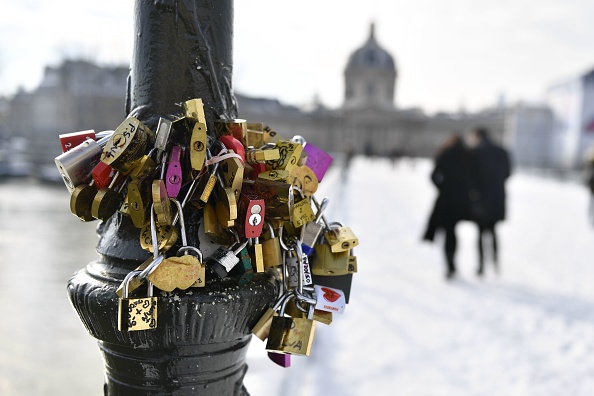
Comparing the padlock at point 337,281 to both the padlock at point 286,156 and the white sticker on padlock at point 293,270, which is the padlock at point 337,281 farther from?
the padlock at point 286,156

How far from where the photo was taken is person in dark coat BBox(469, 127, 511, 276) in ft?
20.3

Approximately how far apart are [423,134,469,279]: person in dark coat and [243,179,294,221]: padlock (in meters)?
5.24

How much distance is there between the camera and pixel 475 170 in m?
6.32

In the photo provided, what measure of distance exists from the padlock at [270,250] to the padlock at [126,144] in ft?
1.06

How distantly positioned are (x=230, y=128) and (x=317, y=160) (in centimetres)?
32

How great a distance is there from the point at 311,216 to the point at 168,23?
0.54 meters

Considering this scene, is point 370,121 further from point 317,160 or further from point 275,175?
point 275,175

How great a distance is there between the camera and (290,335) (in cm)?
129

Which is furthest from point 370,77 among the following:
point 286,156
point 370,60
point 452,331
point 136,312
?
point 136,312

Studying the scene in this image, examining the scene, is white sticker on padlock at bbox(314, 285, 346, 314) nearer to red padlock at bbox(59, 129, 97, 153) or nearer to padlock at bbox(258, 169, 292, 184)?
padlock at bbox(258, 169, 292, 184)

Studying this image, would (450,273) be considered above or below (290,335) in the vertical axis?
below

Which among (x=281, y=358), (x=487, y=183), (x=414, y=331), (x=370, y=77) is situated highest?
(x=370, y=77)

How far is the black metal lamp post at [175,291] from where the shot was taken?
1121 millimetres

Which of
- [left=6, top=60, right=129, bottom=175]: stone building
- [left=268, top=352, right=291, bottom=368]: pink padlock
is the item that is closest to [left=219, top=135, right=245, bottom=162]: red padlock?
[left=268, top=352, right=291, bottom=368]: pink padlock
